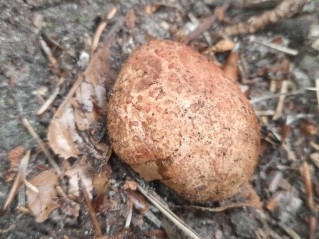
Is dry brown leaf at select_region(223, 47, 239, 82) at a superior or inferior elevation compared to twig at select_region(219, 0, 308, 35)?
inferior

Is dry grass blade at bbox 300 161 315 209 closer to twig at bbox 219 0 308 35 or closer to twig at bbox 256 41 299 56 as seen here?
twig at bbox 256 41 299 56

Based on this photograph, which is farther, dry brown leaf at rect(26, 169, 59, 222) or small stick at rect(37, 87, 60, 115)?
small stick at rect(37, 87, 60, 115)

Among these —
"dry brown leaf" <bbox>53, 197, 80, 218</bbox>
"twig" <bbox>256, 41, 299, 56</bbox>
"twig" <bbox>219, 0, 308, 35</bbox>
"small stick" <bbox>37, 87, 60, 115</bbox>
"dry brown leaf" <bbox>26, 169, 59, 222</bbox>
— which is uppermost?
"small stick" <bbox>37, 87, 60, 115</bbox>

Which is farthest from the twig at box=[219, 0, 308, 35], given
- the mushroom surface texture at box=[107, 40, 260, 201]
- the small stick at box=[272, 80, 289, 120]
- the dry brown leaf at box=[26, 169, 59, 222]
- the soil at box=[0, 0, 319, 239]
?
the dry brown leaf at box=[26, 169, 59, 222]

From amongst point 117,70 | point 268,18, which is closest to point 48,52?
point 117,70

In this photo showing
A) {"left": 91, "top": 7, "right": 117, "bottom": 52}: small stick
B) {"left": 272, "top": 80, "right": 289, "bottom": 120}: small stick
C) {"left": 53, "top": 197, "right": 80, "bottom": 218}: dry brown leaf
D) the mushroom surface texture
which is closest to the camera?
the mushroom surface texture

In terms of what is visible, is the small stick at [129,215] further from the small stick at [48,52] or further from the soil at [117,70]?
the small stick at [48,52]

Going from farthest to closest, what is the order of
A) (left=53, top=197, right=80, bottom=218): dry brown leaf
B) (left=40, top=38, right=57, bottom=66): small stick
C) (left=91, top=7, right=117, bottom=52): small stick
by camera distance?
(left=91, top=7, right=117, bottom=52): small stick → (left=40, top=38, right=57, bottom=66): small stick → (left=53, top=197, right=80, bottom=218): dry brown leaf

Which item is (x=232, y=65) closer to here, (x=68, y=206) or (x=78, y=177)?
(x=78, y=177)
